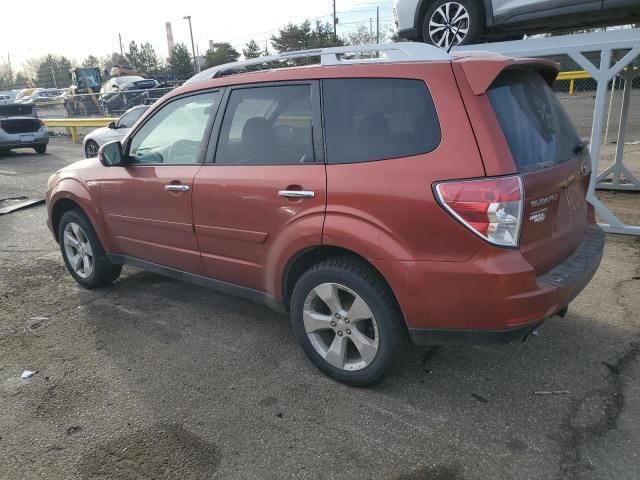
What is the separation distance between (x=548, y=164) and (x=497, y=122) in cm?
42

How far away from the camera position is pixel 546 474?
237 cm

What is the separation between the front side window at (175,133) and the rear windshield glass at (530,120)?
6.45ft

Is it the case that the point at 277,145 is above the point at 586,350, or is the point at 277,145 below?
above

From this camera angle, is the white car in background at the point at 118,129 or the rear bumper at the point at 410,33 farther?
the white car in background at the point at 118,129

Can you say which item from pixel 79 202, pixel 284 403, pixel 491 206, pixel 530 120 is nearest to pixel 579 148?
pixel 530 120

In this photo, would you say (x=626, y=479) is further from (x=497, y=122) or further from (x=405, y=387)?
(x=497, y=122)

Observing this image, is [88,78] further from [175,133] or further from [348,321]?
[348,321]

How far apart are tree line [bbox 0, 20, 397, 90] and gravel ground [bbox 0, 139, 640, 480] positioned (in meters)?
32.2

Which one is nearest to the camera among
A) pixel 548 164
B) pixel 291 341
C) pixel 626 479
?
pixel 626 479

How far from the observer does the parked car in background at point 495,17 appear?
5629 millimetres

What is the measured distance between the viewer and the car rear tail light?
244 centimetres

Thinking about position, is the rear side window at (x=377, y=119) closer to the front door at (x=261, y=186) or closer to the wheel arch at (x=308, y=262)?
the front door at (x=261, y=186)

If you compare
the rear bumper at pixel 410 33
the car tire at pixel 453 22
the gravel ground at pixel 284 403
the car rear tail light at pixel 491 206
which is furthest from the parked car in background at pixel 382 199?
the rear bumper at pixel 410 33

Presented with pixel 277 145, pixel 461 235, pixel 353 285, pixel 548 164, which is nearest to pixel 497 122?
pixel 548 164
